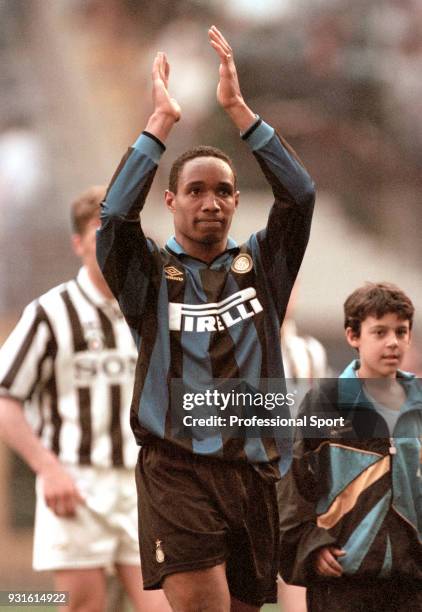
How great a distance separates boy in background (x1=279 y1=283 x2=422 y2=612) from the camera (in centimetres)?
367

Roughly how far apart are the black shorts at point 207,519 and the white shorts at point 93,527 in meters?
1.31

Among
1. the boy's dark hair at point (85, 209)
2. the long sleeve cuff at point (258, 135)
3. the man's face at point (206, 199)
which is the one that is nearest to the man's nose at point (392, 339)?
the man's face at point (206, 199)

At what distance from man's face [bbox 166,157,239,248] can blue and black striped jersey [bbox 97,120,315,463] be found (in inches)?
3.7

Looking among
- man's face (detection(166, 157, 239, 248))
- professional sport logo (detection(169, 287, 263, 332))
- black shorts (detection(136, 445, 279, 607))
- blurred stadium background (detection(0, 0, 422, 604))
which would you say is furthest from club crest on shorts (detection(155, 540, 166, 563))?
blurred stadium background (detection(0, 0, 422, 604))

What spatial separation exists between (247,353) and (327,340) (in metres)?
5.40

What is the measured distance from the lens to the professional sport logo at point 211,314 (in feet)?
10.9

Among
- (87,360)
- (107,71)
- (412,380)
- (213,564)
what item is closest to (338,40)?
(107,71)

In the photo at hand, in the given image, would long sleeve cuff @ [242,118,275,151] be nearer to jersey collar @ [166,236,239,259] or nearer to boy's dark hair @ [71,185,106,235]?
jersey collar @ [166,236,239,259]

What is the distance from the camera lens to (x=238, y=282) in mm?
3416

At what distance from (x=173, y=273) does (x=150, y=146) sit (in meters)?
0.35

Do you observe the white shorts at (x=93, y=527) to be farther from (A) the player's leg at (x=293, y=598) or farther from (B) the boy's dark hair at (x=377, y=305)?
(B) the boy's dark hair at (x=377, y=305)

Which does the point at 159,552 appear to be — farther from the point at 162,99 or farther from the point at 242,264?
the point at 162,99

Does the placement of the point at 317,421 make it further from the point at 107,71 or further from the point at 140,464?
the point at 107,71

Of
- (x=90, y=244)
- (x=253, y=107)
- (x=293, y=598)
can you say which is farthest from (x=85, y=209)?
(x=253, y=107)
